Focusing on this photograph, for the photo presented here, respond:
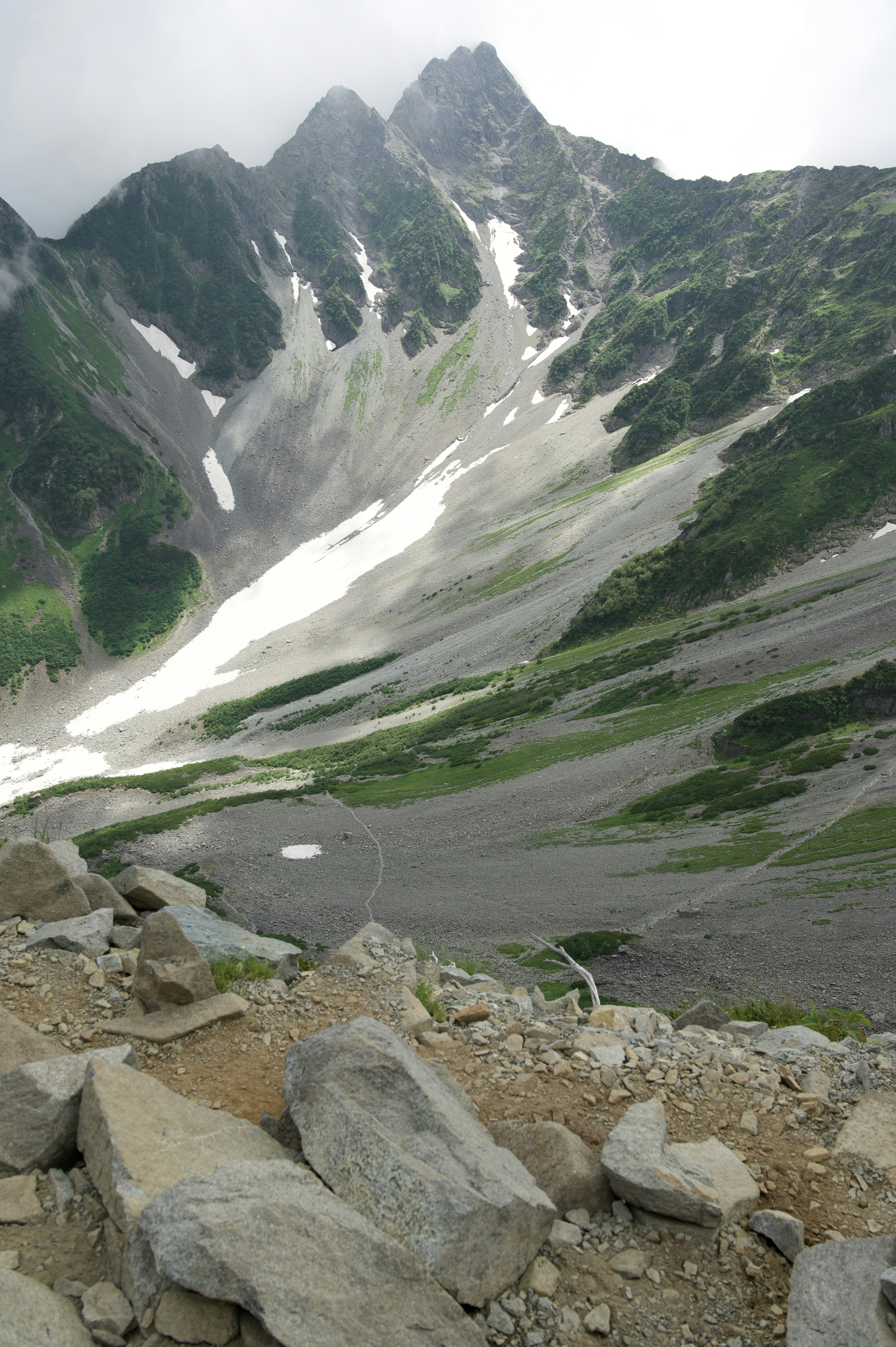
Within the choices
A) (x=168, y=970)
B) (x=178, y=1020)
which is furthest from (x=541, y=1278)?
(x=168, y=970)

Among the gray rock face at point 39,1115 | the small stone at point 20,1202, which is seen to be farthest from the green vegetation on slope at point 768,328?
the small stone at point 20,1202

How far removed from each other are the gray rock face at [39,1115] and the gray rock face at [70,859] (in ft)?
25.3

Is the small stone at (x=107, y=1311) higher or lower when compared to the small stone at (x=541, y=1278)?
higher

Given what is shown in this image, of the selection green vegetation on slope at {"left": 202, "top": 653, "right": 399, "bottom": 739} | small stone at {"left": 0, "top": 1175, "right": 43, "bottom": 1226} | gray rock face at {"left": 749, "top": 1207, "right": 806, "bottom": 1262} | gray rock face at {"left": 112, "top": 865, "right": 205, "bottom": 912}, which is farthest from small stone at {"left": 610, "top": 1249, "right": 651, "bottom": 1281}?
green vegetation on slope at {"left": 202, "top": 653, "right": 399, "bottom": 739}

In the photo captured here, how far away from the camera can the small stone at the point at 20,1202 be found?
20.2 feet

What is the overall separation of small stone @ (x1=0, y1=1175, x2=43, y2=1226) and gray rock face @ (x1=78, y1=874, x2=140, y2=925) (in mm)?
8974

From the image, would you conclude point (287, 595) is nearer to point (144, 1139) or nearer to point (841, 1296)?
point (144, 1139)

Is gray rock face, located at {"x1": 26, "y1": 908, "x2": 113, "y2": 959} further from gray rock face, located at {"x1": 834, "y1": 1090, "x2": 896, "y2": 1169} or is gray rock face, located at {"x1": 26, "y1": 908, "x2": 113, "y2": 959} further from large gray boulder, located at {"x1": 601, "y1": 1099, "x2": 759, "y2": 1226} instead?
gray rock face, located at {"x1": 834, "y1": 1090, "x2": 896, "y2": 1169}

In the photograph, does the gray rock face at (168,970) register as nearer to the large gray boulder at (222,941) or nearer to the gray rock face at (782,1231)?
the large gray boulder at (222,941)

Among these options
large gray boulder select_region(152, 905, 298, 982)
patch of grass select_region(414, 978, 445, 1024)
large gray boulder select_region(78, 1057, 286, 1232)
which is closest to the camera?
large gray boulder select_region(78, 1057, 286, 1232)

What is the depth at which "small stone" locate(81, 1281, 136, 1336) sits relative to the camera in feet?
16.6

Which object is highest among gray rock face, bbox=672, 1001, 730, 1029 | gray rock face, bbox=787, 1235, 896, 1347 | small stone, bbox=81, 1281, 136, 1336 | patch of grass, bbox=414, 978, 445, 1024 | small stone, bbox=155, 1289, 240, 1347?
small stone, bbox=81, 1281, 136, 1336

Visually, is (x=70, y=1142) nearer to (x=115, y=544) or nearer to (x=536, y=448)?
(x=115, y=544)

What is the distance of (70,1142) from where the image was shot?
23.2 ft
